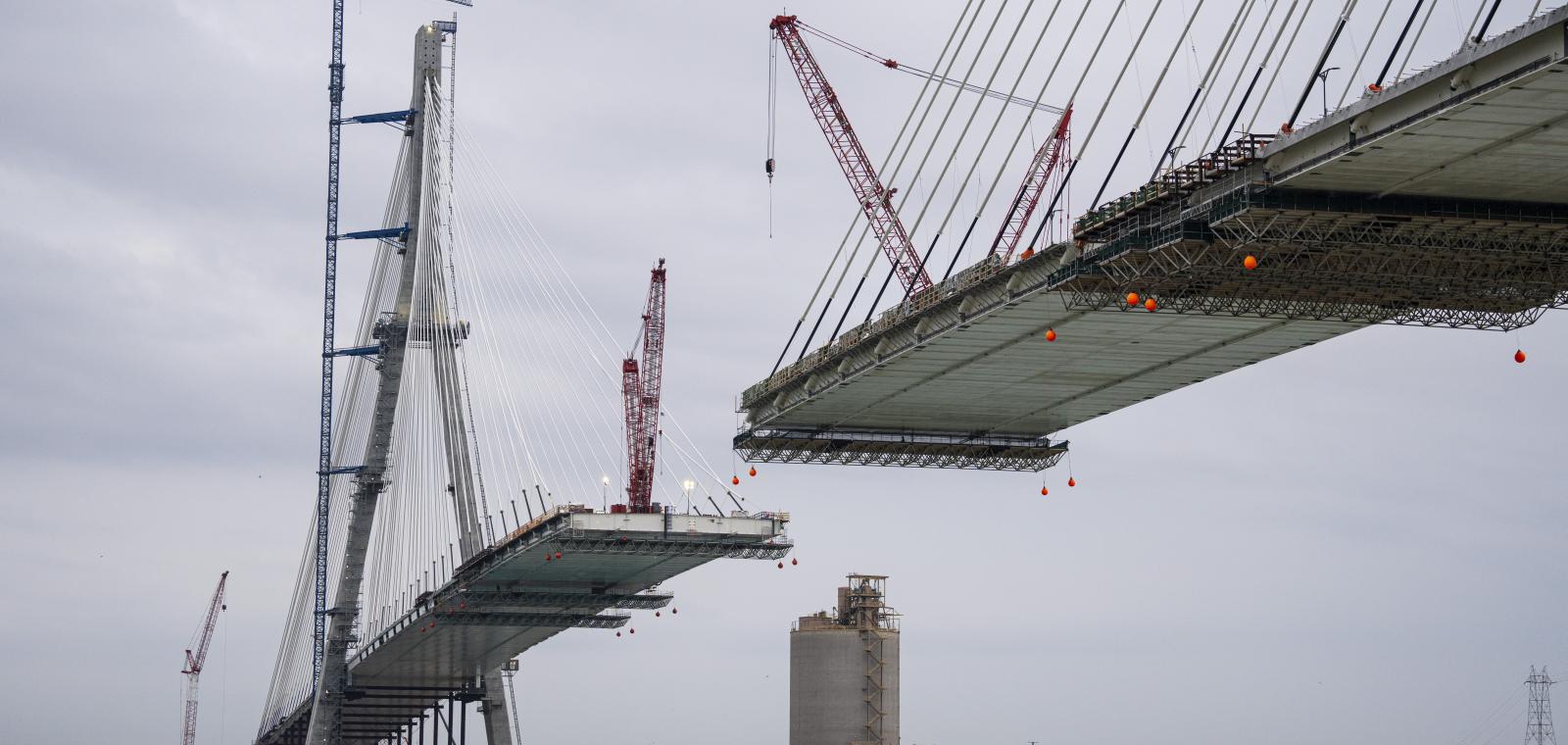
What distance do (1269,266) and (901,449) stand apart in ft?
121

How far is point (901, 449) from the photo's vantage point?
99938 mm

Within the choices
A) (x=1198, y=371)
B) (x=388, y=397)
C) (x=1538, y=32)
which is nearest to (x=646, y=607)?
(x=388, y=397)

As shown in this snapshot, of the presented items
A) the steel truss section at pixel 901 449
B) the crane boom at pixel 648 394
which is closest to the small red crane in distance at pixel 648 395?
the crane boom at pixel 648 394

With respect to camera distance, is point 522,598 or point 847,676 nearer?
point 522,598

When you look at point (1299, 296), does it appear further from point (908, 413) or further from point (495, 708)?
point (495, 708)

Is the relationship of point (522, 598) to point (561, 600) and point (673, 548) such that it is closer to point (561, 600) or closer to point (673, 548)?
point (561, 600)

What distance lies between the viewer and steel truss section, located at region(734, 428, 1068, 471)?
99500 millimetres

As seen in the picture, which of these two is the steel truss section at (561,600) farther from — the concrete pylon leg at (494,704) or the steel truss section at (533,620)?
the concrete pylon leg at (494,704)

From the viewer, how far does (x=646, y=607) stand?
4926 inches

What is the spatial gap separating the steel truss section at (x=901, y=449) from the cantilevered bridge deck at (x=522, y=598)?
5.67m

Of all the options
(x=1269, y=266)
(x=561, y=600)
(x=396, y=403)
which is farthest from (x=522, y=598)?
(x=1269, y=266)

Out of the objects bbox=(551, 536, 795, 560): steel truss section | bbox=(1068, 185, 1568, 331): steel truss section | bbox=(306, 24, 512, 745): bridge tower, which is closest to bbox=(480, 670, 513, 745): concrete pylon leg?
bbox=(306, 24, 512, 745): bridge tower

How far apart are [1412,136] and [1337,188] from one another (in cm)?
561

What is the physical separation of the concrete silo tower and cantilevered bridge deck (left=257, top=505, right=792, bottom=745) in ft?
43.3
